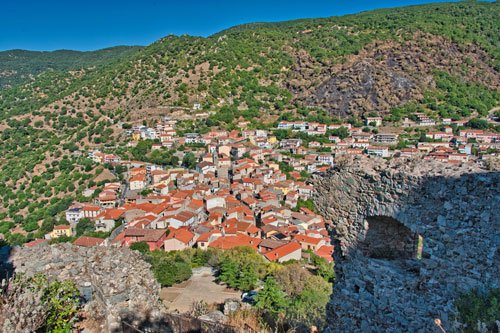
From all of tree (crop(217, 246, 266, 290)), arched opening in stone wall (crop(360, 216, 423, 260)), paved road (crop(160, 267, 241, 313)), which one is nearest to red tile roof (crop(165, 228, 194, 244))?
tree (crop(217, 246, 266, 290))

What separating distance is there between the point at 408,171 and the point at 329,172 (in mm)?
1327

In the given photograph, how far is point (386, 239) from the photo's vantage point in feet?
15.7

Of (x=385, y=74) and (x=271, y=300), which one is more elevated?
(x=385, y=74)

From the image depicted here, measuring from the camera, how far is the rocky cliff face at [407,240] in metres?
3.59

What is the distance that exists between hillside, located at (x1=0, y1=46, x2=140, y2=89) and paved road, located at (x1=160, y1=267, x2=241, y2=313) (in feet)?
368

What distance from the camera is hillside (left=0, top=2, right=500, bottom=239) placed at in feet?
183

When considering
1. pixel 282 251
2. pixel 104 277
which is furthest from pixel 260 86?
pixel 104 277

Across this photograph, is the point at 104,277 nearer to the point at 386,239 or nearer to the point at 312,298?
the point at 386,239

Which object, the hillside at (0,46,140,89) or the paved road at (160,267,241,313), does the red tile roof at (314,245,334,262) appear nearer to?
the paved road at (160,267,241,313)

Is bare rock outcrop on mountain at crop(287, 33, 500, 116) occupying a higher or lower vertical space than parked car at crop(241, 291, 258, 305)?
higher

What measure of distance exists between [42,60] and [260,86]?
10615cm

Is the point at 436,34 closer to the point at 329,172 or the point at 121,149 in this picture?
the point at 121,149

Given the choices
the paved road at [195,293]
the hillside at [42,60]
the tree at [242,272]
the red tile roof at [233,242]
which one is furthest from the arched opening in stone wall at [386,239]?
the hillside at [42,60]

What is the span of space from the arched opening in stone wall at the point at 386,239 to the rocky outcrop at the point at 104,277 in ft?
10.3
